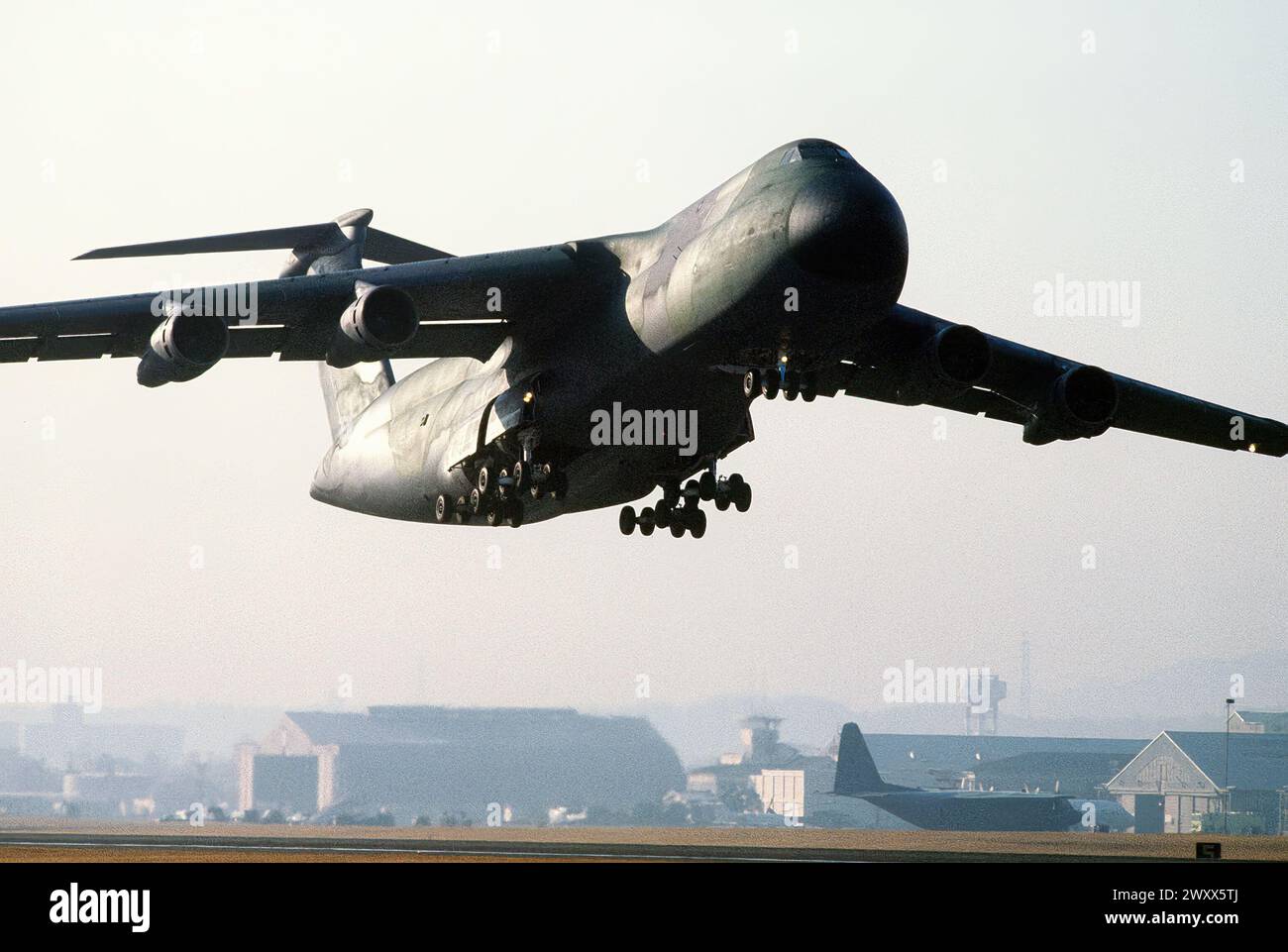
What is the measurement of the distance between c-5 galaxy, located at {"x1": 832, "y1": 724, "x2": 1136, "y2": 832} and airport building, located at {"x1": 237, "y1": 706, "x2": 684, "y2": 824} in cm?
1399

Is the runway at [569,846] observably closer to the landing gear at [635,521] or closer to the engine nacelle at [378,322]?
the landing gear at [635,521]

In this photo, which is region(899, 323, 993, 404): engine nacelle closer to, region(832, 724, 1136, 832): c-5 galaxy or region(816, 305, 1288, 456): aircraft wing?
region(816, 305, 1288, 456): aircraft wing

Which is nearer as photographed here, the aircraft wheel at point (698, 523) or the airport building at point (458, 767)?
the aircraft wheel at point (698, 523)

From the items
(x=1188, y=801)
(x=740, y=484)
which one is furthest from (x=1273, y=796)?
(x=740, y=484)

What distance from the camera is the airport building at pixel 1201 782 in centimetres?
4650

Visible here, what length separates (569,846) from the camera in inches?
1142

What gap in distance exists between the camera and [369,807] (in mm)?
47062

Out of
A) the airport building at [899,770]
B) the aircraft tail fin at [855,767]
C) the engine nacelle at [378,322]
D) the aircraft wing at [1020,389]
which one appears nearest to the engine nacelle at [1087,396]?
the aircraft wing at [1020,389]

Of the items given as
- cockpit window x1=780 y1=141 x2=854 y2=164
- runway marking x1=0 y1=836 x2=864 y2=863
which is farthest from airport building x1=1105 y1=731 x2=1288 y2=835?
cockpit window x1=780 y1=141 x2=854 y2=164

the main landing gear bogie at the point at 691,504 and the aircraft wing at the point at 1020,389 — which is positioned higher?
the aircraft wing at the point at 1020,389

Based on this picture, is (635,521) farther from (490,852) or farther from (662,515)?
(490,852)

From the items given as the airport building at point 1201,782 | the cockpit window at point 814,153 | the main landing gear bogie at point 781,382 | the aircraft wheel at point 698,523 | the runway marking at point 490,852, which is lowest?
the airport building at point 1201,782
